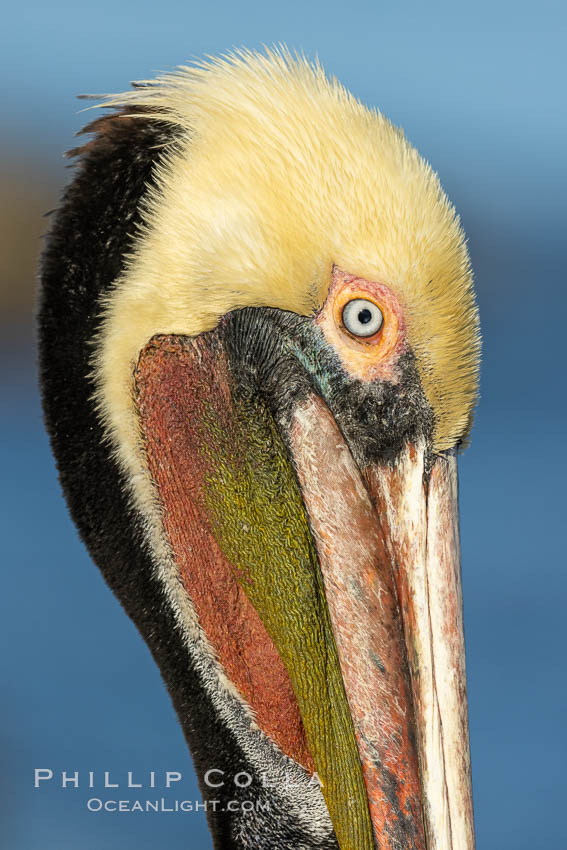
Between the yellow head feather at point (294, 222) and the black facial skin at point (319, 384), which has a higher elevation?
the yellow head feather at point (294, 222)

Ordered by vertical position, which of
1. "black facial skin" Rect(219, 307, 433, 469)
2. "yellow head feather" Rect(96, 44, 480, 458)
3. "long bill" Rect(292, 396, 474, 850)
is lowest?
"long bill" Rect(292, 396, 474, 850)

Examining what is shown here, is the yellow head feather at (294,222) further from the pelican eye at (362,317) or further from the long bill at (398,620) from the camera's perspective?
the long bill at (398,620)

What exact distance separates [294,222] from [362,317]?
0.24m

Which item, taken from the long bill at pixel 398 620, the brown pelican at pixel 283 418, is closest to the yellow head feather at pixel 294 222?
the brown pelican at pixel 283 418

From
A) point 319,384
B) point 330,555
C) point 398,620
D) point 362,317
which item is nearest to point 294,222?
point 362,317

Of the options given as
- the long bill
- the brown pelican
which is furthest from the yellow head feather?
the long bill

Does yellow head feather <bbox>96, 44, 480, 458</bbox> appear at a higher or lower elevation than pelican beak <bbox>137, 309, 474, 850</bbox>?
higher

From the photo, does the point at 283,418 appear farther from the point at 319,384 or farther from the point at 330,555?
the point at 330,555

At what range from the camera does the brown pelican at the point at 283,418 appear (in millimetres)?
1988

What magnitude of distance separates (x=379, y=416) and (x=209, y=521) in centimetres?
49

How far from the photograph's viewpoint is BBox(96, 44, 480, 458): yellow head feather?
198cm

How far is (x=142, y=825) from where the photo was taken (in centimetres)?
A: 645

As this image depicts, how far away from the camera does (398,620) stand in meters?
2.01

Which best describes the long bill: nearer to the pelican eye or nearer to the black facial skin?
the black facial skin
